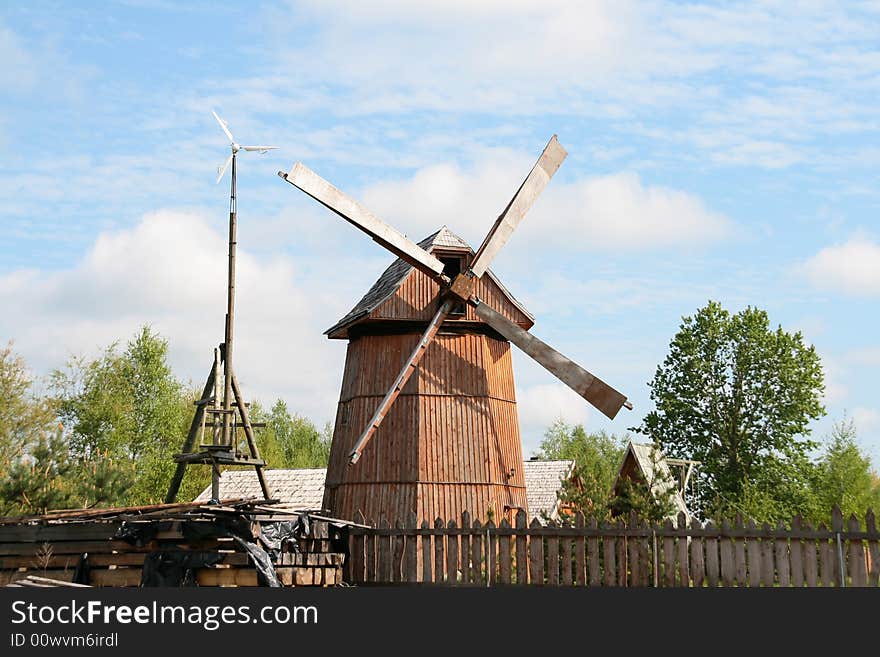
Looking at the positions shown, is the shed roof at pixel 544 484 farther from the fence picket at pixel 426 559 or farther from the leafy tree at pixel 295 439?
the leafy tree at pixel 295 439

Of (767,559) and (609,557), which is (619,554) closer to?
(609,557)

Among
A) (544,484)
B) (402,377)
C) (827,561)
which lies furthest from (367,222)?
(544,484)

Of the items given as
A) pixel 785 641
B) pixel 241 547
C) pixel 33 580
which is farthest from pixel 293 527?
pixel 785 641

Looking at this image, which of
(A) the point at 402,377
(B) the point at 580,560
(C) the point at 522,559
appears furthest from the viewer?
(A) the point at 402,377

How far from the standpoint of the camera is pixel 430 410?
18.5 metres

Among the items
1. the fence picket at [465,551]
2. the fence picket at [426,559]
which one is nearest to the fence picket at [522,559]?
the fence picket at [465,551]

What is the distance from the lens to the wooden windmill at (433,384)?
18250 millimetres

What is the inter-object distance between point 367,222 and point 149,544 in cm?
728

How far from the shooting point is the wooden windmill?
59.9 feet

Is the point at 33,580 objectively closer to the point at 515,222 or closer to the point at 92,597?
the point at 92,597

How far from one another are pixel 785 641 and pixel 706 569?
485cm

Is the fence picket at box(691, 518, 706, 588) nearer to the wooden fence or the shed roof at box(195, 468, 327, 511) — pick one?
the wooden fence

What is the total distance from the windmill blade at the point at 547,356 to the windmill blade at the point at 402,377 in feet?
2.45

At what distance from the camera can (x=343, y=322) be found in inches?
778
